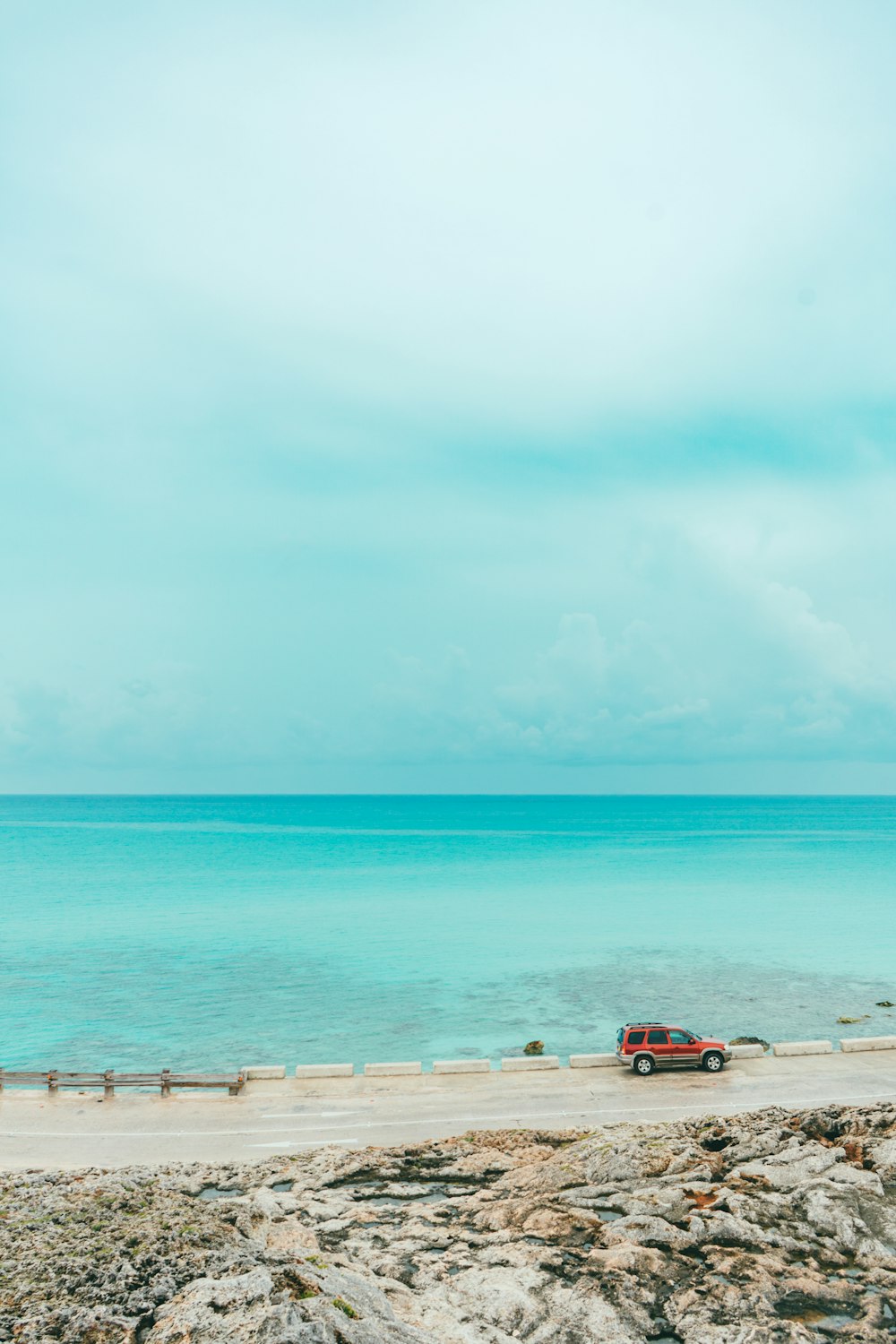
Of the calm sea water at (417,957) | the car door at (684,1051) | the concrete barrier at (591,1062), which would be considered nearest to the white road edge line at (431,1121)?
the car door at (684,1051)

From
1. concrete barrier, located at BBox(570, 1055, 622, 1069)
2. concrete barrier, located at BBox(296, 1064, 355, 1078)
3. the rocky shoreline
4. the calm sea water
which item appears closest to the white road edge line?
the rocky shoreline

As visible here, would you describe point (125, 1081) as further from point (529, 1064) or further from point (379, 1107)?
point (529, 1064)

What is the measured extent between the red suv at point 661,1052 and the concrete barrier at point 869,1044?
18.4ft

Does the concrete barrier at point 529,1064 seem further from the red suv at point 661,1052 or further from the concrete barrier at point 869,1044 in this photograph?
the concrete barrier at point 869,1044

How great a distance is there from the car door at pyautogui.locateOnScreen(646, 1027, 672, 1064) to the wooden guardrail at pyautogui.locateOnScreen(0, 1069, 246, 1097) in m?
13.1

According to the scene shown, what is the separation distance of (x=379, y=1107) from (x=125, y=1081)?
8062mm

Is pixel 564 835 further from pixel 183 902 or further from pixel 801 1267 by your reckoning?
pixel 801 1267

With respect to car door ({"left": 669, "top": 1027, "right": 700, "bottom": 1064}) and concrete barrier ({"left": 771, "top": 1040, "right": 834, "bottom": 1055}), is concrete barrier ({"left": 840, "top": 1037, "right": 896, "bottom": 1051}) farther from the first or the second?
car door ({"left": 669, "top": 1027, "right": 700, "bottom": 1064})

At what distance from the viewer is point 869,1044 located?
101ft

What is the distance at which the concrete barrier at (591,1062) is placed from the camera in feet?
94.6

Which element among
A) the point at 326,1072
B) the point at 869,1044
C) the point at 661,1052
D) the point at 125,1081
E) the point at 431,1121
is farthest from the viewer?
the point at 869,1044

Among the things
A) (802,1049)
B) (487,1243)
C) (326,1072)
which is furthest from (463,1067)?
(487,1243)

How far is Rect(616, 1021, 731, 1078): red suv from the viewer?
27.9 metres

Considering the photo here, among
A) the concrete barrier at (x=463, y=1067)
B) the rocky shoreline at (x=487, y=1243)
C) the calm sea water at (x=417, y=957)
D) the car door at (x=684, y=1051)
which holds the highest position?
the rocky shoreline at (x=487, y=1243)
